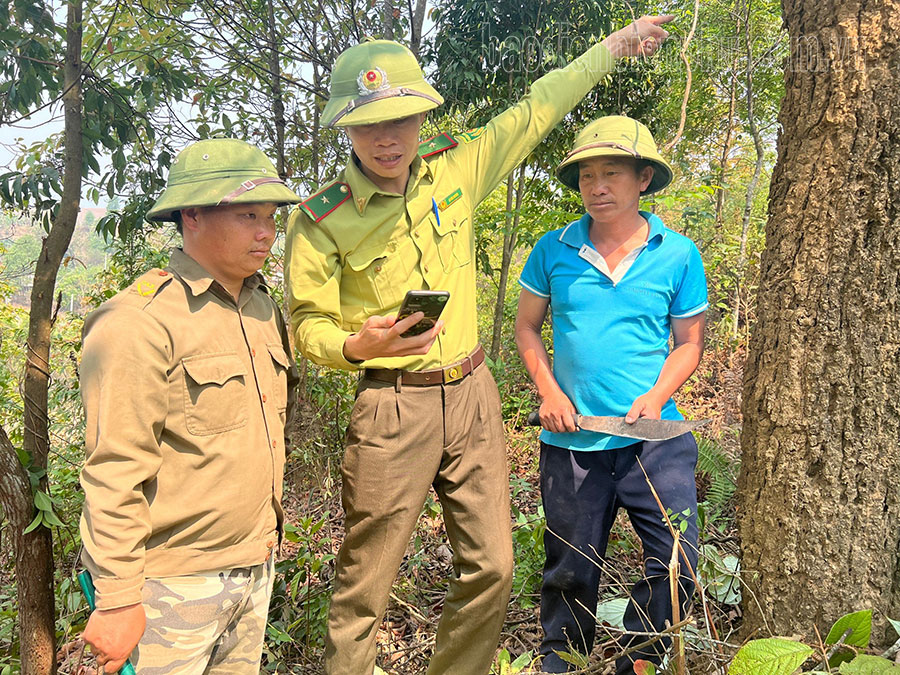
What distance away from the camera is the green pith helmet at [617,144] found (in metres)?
2.23

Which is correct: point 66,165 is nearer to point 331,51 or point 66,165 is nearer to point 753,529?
point 331,51

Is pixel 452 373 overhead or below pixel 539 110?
below

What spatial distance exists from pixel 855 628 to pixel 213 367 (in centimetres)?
190

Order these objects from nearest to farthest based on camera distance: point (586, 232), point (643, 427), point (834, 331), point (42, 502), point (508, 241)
Answer: point (834, 331) → point (643, 427) → point (586, 232) → point (42, 502) → point (508, 241)

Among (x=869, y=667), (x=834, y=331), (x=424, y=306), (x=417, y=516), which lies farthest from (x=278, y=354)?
(x=869, y=667)

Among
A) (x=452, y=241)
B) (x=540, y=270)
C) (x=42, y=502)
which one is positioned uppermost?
(x=452, y=241)

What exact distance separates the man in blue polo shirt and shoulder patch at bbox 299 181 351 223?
800 mm

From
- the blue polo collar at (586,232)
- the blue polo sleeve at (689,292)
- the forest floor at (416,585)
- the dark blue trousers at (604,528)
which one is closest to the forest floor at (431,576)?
the forest floor at (416,585)

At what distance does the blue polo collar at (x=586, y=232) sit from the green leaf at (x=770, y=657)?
1.31 meters

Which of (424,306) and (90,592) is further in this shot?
(424,306)

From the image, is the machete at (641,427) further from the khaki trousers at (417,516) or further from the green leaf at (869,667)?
the green leaf at (869,667)

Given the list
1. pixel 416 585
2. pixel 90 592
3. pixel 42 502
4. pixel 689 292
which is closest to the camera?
pixel 90 592

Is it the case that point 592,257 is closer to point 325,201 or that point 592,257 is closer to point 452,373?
point 452,373

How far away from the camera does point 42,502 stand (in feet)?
8.26
